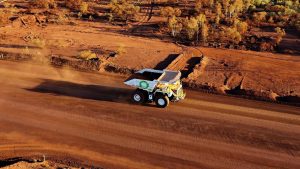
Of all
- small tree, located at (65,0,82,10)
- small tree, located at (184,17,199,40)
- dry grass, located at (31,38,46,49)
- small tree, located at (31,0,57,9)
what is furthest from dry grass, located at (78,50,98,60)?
small tree, located at (31,0,57,9)

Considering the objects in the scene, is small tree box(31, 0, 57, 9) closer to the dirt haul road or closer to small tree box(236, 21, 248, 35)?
small tree box(236, 21, 248, 35)

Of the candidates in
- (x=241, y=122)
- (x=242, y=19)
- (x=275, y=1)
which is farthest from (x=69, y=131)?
(x=275, y=1)

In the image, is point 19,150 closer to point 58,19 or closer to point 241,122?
point 241,122

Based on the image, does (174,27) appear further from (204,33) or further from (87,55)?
(87,55)

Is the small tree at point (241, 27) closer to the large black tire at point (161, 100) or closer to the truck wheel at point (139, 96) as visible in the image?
the large black tire at point (161, 100)

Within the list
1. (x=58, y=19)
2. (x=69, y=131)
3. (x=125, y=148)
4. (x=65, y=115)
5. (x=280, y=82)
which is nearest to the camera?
A: (x=125, y=148)

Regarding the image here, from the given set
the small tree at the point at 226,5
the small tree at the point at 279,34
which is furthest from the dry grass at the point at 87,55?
the small tree at the point at 226,5
